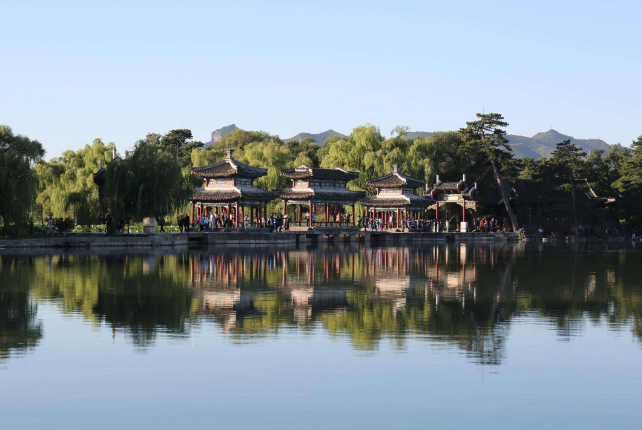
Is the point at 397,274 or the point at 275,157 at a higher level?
the point at 275,157

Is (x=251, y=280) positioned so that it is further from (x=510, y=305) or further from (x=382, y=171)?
(x=382, y=171)

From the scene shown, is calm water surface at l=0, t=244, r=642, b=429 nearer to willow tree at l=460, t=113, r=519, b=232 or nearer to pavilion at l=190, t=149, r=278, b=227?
pavilion at l=190, t=149, r=278, b=227

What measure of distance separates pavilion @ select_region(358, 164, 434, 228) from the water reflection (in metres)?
42.2

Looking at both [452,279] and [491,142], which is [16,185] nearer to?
[452,279]

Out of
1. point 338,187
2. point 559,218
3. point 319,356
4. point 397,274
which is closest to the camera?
point 319,356

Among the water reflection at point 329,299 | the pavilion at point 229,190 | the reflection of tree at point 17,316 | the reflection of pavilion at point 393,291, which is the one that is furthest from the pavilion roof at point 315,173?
the reflection of tree at point 17,316

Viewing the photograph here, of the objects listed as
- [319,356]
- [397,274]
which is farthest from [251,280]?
[319,356]

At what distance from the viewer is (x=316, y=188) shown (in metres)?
73.2

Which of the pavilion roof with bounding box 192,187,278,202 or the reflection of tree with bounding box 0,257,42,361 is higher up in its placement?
the pavilion roof with bounding box 192,187,278,202

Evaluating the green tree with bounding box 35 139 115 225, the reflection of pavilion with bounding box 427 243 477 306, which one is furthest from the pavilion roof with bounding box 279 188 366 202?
the reflection of pavilion with bounding box 427 243 477 306

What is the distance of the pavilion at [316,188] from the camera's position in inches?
2864

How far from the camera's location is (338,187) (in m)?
75.6

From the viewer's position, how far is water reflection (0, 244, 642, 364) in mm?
14922

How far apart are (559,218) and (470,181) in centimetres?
1070
